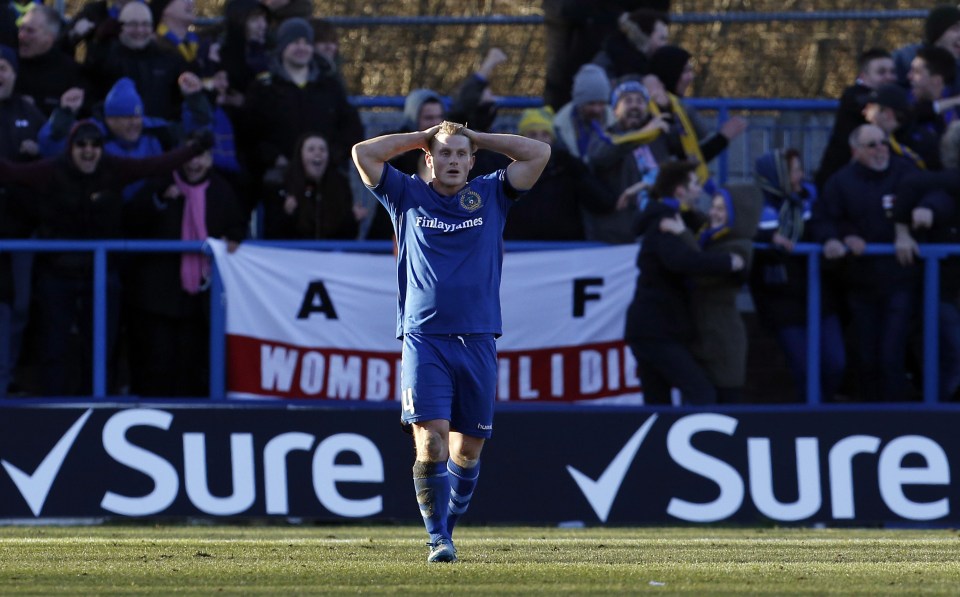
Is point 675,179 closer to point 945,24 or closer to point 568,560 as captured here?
point 945,24

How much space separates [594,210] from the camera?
47.3ft

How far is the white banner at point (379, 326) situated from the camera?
1392cm

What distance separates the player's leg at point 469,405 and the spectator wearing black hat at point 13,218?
508cm

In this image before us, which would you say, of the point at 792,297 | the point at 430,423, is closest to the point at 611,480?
the point at 792,297

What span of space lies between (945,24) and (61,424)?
7.74 meters

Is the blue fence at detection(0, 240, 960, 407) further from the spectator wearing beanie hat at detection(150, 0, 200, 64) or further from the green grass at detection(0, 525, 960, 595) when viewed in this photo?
the spectator wearing beanie hat at detection(150, 0, 200, 64)

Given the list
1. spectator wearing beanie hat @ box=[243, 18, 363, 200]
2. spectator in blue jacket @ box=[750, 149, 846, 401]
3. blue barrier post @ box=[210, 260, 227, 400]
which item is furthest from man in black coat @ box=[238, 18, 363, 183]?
spectator in blue jacket @ box=[750, 149, 846, 401]

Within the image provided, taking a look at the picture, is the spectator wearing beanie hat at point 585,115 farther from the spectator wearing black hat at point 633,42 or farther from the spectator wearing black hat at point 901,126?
the spectator wearing black hat at point 901,126

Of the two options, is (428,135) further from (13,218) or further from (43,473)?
(13,218)

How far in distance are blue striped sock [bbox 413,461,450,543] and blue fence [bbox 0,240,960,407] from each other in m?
4.65

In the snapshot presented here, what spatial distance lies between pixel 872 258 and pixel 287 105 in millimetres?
4491

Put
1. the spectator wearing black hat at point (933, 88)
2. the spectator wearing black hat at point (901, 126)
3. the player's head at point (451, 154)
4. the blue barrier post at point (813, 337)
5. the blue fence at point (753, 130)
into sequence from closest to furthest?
the player's head at point (451, 154) < the blue barrier post at point (813, 337) < the spectator wearing black hat at point (901, 126) < the spectator wearing black hat at point (933, 88) < the blue fence at point (753, 130)

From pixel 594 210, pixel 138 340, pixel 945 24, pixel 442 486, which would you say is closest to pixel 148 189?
pixel 138 340

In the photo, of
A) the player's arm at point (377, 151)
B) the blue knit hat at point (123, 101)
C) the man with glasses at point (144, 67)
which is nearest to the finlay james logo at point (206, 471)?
the blue knit hat at point (123, 101)
